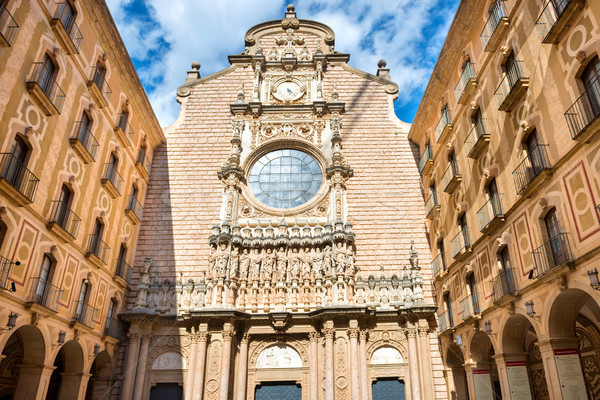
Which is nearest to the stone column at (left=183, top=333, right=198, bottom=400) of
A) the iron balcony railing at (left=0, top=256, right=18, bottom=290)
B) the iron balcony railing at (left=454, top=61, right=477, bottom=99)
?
the iron balcony railing at (left=0, top=256, right=18, bottom=290)

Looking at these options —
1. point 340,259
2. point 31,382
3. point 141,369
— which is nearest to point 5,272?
point 31,382

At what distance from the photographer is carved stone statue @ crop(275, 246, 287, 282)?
1945cm

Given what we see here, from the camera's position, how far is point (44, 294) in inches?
531

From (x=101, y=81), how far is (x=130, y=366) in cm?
1125

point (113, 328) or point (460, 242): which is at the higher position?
point (460, 242)

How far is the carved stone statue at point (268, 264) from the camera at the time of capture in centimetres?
1947

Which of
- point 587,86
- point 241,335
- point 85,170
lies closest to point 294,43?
point 85,170

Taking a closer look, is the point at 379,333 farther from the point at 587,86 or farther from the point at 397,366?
the point at 587,86

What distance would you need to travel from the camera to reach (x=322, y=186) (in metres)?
22.1

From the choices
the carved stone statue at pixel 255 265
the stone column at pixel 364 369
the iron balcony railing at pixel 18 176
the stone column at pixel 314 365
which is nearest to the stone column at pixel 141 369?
the carved stone statue at pixel 255 265

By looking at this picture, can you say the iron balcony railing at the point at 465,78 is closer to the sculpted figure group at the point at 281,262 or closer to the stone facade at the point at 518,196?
the stone facade at the point at 518,196

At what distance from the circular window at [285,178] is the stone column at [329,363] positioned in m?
6.59

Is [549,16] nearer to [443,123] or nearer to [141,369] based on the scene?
[443,123]

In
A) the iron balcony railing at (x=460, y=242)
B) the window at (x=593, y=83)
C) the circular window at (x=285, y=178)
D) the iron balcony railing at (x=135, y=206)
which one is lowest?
the iron balcony railing at (x=460, y=242)
